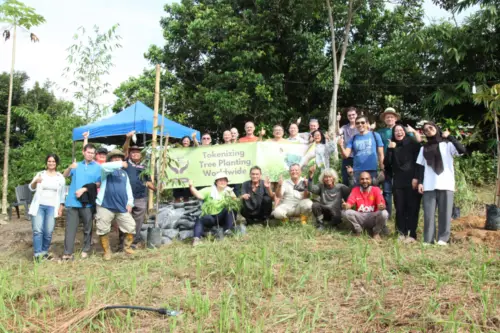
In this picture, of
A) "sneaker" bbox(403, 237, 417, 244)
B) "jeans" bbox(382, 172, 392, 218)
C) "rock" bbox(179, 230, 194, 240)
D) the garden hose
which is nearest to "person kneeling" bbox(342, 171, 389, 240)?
"sneaker" bbox(403, 237, 417, 244)

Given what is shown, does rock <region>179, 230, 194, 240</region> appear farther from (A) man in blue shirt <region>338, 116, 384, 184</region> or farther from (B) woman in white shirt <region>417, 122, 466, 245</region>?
(B) woman in white shirt <region>417, 122, 466, 245</region>

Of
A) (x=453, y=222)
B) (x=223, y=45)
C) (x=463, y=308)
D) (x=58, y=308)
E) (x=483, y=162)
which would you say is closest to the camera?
(x=463, y=308)

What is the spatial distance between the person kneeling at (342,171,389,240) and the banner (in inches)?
60.8

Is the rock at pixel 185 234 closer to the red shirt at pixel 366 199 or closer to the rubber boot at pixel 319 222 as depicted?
the rubber boot at pixel 319 222

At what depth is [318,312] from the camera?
3209 mm

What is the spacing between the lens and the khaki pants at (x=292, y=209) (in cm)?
635

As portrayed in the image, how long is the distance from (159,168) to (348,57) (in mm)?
12435

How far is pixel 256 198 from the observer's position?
643cm

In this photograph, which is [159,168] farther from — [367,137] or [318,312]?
[318,312]

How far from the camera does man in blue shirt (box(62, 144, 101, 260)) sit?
5.83 metres

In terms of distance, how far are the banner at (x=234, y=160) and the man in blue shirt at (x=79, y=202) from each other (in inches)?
55.7

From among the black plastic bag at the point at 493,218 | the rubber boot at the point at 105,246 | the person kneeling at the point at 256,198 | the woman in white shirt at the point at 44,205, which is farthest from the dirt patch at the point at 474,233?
the woman in white shirt at the point at 44,205

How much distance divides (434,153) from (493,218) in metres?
1.61

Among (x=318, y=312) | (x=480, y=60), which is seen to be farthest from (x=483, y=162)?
(x=318, y=312)
